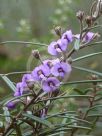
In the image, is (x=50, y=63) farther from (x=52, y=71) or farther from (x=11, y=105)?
(x=11, y=105)

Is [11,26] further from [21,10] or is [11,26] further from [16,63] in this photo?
[16,63]

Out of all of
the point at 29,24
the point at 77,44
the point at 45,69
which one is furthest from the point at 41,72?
the point at 29,24

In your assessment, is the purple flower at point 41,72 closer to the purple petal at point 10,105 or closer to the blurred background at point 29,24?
the purple petal at point 10,105

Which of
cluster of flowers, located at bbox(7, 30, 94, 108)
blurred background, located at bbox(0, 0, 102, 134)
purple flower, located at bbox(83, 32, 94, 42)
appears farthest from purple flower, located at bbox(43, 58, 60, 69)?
blurred background, located at bbox(0, 0, 102, 134)

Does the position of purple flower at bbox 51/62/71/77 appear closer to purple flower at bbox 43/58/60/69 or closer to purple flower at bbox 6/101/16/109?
purple flower at bbox 43/58/60/69

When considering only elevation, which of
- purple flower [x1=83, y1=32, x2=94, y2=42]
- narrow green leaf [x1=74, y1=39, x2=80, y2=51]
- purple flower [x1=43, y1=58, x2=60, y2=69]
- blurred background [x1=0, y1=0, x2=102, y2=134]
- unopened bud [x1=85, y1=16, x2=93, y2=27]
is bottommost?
purple flower [x1=43, y1=58, x2=60, y2=69]

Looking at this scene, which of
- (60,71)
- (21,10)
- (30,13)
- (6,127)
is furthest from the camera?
(30,13)

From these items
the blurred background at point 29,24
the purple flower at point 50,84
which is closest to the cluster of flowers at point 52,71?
the purple flower at point 50,84

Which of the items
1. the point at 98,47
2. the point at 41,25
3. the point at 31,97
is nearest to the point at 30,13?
the point at 41,25
